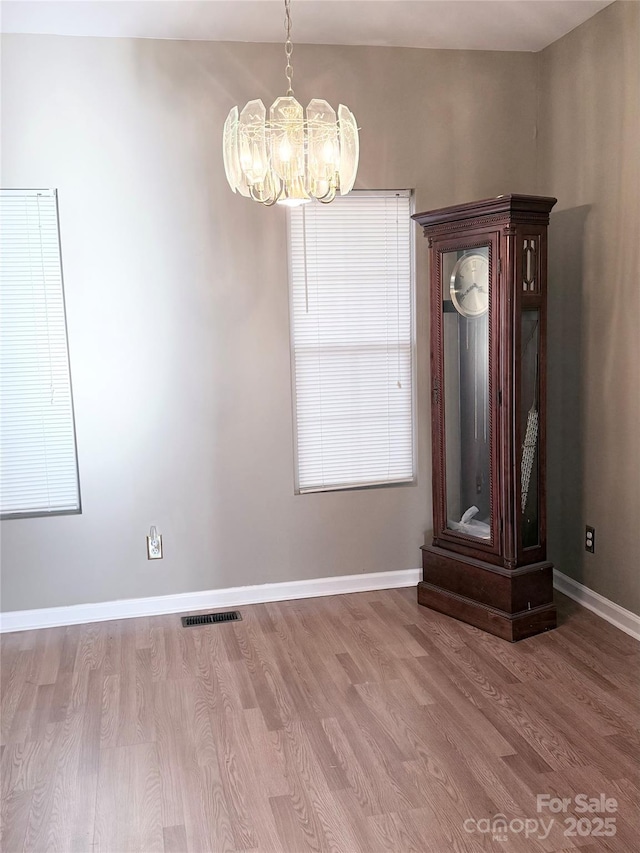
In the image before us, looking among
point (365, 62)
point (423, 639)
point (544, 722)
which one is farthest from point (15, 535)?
point (365, 62)

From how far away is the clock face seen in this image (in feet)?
11.3

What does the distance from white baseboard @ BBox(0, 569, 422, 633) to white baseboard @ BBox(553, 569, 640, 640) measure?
745mm

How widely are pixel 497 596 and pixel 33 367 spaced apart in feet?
7.84

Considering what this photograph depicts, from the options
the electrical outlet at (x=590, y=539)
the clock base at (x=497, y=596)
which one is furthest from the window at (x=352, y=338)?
the electrical outlet at (x=590, y=539)

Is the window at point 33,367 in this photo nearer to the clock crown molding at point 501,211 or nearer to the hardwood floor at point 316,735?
the hardwood floor at point 316,735

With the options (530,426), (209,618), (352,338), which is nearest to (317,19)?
(352,338)

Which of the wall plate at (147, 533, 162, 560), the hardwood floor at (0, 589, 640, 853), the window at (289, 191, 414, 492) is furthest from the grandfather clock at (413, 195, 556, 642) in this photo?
the wall plate at (147, 533, 162, 560)

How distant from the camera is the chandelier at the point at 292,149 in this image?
2352mm

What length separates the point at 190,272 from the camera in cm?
374

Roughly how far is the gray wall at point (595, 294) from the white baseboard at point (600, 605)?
4 cm

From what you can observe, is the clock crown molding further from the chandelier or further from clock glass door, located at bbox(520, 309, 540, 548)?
the chandelier

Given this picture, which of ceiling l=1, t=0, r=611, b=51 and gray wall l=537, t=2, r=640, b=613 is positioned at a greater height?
ceiling l=1, t=0, r=611, b=51

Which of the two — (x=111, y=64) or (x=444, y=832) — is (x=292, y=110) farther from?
(x=444, y=832)

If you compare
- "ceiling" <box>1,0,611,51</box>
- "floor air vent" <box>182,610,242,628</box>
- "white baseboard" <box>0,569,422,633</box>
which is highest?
"ceiling" <box>1,0,611,51</box>
